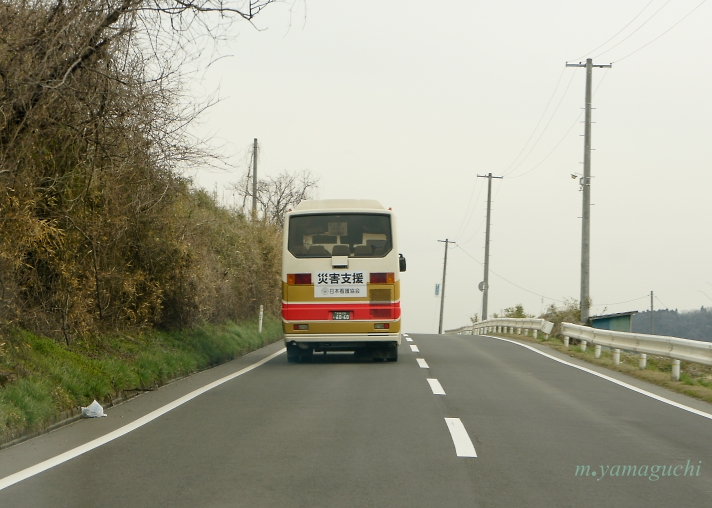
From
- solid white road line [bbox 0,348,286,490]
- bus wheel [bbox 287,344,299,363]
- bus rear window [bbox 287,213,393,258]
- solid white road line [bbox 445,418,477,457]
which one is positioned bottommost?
solid white road line [bbox 0,348,286,490]

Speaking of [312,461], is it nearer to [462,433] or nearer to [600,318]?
[462,433]

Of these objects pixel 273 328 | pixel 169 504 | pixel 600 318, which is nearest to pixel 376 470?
pixel 169 504

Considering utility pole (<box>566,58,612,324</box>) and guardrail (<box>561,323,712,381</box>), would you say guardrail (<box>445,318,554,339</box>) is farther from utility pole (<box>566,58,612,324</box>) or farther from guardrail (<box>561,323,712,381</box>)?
guardrail (<box>561,323,712,381</box>)

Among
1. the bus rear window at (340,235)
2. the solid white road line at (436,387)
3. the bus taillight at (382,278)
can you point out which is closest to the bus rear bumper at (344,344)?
the bus taillight at (382,278)

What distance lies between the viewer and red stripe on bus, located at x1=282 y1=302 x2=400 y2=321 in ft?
56.1

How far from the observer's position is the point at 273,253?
107 feet

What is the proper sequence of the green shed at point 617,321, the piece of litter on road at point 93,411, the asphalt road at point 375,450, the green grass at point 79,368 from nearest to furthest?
the asphalt road at point 375,450
the green grass at point 79,368
the piece of litter on road at point 93,411
the green shed at point 617,321

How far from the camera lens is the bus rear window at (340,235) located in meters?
17.3

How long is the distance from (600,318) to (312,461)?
110 ft

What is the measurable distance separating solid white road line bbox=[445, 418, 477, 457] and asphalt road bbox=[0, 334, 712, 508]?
74 mm

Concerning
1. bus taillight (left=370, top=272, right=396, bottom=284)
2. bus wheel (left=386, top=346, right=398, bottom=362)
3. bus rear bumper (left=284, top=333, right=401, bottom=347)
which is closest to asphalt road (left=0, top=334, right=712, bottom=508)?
bus rear bumper (left=284, top=333, right=401, bottom=347)

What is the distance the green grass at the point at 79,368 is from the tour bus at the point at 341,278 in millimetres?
2331

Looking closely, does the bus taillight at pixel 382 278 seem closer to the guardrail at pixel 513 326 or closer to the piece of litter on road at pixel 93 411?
the piece of litter on road at pixel 93 411

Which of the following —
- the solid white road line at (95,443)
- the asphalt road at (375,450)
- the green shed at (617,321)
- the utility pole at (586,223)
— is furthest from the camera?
the green shed at (617,321)
